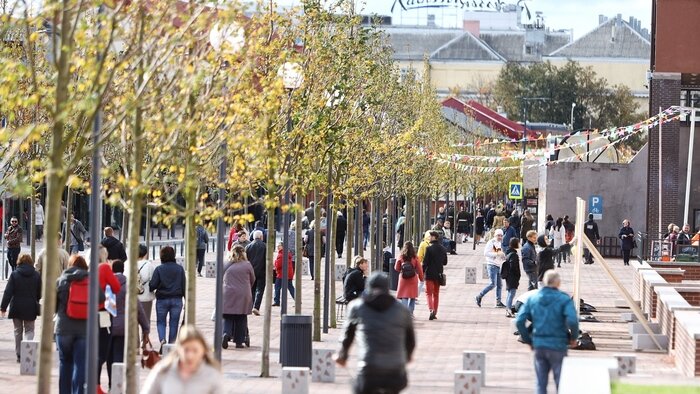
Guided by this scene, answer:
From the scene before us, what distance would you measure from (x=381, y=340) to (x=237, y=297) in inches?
413

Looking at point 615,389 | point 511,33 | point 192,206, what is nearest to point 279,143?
point 192,206

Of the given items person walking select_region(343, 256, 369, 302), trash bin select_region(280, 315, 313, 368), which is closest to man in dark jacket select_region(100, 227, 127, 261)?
person walking select_region(343, 256, 369, 302)

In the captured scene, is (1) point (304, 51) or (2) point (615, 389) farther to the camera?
(1) point (304, 51)

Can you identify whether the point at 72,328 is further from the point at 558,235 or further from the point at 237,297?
the point at 558,235

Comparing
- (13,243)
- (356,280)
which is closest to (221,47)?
(356,280)

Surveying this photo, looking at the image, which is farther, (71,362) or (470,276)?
(470,276)

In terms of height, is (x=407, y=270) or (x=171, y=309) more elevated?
(x=407, y=270)

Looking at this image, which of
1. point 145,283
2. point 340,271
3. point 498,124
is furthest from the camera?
point 498,124

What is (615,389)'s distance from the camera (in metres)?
15.7

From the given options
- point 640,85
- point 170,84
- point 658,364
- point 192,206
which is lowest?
point 658,364

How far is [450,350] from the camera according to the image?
23906 millimetres

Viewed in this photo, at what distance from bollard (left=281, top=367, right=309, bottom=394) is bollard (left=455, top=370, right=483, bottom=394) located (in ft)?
5.50

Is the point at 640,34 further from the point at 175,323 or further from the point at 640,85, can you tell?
the point at 175,323

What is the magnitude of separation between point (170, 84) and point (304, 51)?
32.5 feet
